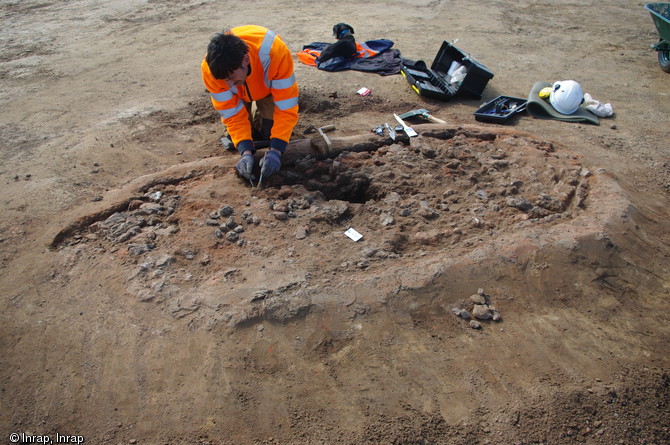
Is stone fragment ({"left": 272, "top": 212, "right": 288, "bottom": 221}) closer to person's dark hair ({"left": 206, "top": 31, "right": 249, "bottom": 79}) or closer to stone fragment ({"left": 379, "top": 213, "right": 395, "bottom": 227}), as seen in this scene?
stone fragment ({"left": 379, "top": 213, "right": 395, "bottom": 227})

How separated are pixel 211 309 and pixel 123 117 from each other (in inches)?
121

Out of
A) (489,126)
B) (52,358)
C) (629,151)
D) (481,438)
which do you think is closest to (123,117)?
(52,358)

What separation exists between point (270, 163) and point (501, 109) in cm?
291

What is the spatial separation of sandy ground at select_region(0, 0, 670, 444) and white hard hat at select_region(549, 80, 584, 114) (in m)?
0.22

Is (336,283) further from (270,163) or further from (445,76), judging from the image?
(445,76)

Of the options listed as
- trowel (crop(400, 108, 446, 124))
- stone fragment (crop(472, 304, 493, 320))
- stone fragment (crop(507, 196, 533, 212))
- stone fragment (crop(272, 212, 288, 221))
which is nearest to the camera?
stone fragment (crop(472, 304, 493, 320))

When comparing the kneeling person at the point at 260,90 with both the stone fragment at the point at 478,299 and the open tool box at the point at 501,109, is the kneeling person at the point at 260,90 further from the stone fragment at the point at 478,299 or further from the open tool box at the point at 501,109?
the open tool box at the point at 501,109

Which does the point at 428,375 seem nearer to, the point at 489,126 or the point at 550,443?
the point at 550,443

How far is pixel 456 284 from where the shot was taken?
2.69m

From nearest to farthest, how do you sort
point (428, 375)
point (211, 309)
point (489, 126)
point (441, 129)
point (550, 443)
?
1. point (550, 443)
2. point (428, 375)
3. point (211, 309)
4. point (441, 129)
5. point (489, 126)

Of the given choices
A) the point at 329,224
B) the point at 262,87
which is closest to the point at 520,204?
the point at 329,224

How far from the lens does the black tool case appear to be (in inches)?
197

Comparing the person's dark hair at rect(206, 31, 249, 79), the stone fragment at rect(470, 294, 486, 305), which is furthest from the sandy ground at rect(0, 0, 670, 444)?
the person's dark hair at rect(206, 31, 249, 79)

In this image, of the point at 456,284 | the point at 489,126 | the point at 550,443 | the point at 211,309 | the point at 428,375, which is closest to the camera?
the point at 550,443
